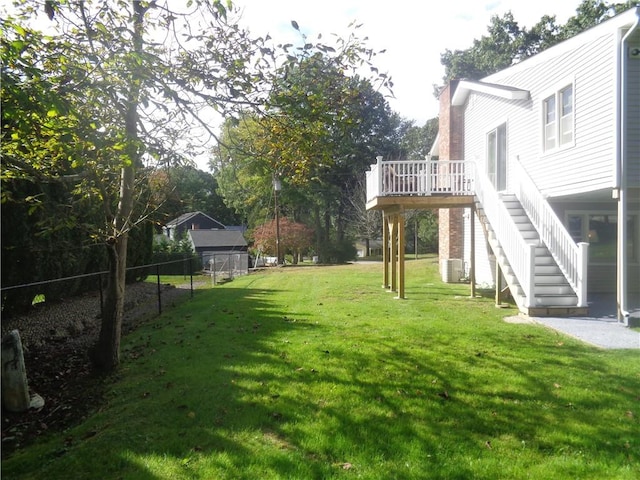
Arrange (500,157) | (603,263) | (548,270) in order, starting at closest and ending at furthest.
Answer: (548,270)
(603,263)
(500,157)

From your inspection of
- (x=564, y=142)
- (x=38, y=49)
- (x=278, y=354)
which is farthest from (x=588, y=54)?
(x=38, y=49)

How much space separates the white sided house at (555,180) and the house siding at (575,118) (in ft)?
0.08

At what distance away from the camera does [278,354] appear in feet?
22.9

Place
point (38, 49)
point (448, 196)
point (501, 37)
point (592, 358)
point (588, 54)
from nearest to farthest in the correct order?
point (38, 49)
point (592, 358)
point (588, 54)
point (448, 196)
point (501, 37)

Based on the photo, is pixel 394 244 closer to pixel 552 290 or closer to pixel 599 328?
pixel 552 290

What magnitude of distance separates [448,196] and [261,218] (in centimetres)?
3467

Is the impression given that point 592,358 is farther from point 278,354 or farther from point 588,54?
point 588,54

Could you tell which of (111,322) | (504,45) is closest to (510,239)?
(111,322)

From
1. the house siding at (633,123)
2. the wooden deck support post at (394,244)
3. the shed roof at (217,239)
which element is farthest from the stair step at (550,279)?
the shed roof at (217,239)

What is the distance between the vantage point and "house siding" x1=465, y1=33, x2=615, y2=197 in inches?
372

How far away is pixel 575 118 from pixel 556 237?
102 inches

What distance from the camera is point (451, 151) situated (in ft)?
61.2

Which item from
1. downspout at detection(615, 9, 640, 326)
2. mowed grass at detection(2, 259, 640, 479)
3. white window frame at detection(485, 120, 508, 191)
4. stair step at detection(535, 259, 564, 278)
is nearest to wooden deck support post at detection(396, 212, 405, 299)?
stair step at detection(535, 259, 564, 278)

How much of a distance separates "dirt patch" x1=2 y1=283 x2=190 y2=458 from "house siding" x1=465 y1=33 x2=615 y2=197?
9.33 m
